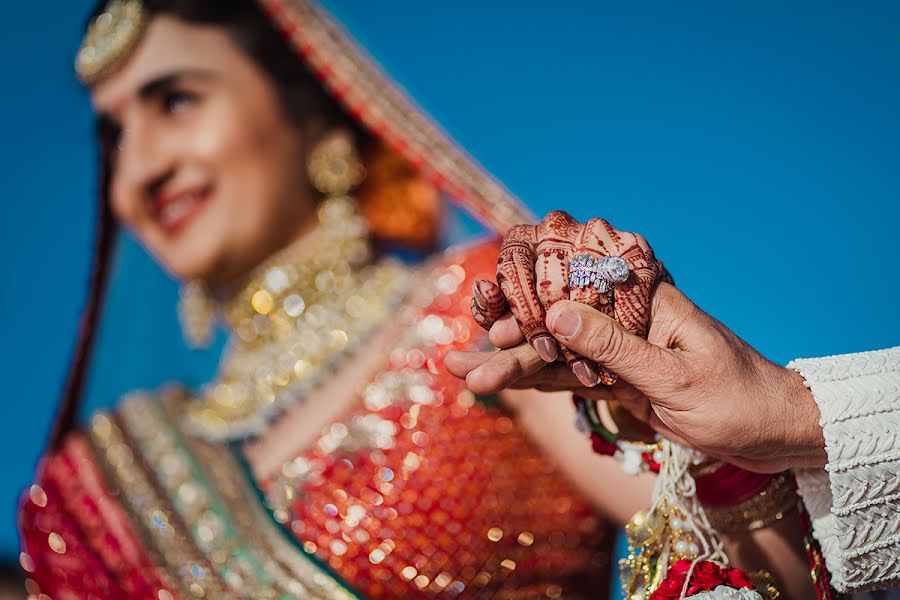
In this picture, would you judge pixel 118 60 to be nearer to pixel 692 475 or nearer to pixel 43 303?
pixel 43 303

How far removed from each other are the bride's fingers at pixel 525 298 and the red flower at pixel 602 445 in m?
0.15

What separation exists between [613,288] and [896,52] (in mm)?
361

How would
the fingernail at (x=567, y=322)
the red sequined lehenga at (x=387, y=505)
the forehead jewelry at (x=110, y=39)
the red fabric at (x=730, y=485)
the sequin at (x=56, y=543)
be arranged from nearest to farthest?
the fingernail at (x=567, y=322) < the red fabric at (x=730, y=485) < the red sequined lehenga at (x=387, y=505) < the sequin at (x=56, y=543) < the forehead jewelry at (x=110, y=39)

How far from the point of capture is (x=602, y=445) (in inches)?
25.0

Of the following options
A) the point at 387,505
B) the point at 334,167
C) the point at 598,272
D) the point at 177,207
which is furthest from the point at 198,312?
the point at 598,272

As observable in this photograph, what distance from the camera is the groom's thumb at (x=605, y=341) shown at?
1.58 feet

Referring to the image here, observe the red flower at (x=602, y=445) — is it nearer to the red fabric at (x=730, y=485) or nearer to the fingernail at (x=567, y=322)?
the red fabric at (x=730, y=485)

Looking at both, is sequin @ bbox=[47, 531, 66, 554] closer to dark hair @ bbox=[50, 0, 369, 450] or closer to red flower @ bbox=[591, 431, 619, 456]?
dark hair @ bbox=[50, 0, 369, 450]

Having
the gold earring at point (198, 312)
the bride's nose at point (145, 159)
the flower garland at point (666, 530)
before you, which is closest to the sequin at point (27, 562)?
the gold earring at point (198, 312)

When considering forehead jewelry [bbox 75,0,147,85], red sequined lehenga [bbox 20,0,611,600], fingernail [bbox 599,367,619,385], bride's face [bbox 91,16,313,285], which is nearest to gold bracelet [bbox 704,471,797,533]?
fingernail [bbox 599,367,619,385]

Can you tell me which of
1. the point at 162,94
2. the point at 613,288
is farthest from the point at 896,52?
the point at 162,94

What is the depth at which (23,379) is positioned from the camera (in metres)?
1.69

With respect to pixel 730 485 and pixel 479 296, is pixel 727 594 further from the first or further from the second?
pixel 479 296

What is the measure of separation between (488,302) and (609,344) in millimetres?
76
